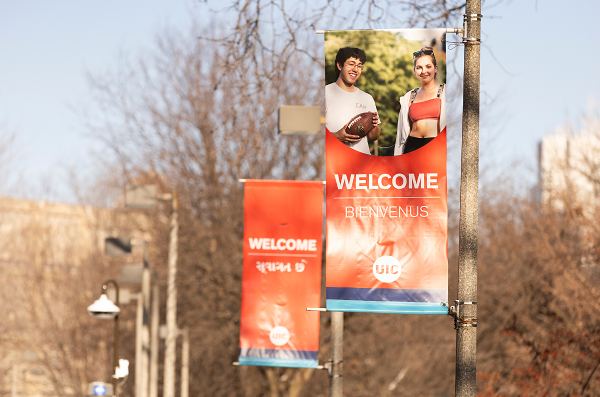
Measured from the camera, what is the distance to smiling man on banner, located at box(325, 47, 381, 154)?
21.3 ft

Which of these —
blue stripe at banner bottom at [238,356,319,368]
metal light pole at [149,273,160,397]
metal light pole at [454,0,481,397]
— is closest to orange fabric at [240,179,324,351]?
blue stripe at banner bottom at [238,356,319,368]

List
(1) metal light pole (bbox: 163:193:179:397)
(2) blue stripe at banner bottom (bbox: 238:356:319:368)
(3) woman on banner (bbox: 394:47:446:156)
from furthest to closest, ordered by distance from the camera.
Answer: (1) metal light pole (bbox: 163:193:179:397), (2) blue stripe at banner bottom (bbox: 238:356:319:368), (3) woman on banner (bbox: 394:47:446:156)

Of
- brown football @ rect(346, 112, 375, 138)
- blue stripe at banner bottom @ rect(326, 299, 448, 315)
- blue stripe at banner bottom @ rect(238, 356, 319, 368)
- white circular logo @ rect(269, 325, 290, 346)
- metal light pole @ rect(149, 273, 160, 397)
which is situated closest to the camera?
blue stripe at banner bottom @ rect(326, 299, 448, 315)

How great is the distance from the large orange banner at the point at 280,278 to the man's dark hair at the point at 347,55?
4.63 m

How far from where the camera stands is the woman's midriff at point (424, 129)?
6.32 m

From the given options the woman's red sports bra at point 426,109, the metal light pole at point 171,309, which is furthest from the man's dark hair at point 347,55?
the metal light pole at point 171,309

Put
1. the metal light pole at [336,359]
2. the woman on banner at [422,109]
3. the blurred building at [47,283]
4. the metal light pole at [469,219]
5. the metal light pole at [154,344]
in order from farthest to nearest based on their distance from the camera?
1. the blurred building at [47,283]
2. the metal light pole at [154,344]
3. the metal light pole at [336,359]
4. the woman on banner at [422,109]
5. the metal light pole at [469,219]

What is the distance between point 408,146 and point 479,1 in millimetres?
1427

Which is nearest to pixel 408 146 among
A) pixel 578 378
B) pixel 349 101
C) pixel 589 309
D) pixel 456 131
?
pixel 349 101

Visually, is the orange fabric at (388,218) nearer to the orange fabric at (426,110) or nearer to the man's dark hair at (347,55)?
the orange fabric at (426,110)

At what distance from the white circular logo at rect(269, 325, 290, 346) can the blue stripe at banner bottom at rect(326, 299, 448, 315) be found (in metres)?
4.79

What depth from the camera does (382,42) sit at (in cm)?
648

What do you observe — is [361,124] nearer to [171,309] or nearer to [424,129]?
[424,129]

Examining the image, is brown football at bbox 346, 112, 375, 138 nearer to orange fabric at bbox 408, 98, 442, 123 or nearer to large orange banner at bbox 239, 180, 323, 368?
orange fabric at bbox 408, 98, 442, 123
